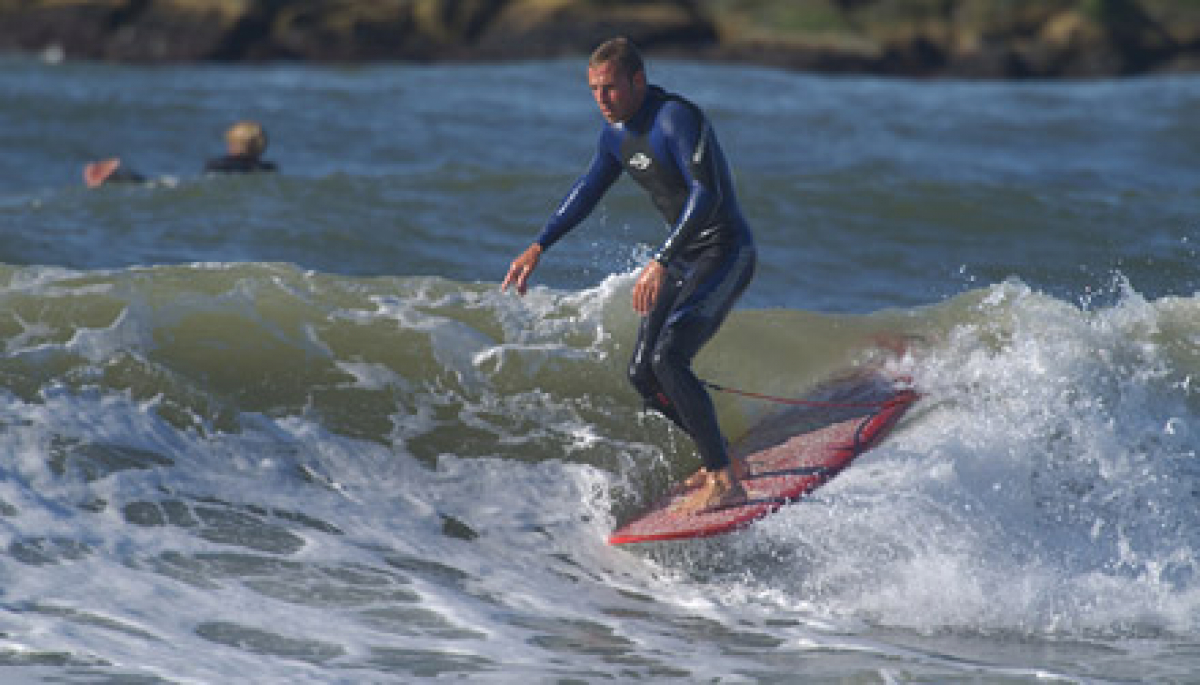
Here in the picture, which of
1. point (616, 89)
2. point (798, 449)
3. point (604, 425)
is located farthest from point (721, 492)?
point (616, 89)

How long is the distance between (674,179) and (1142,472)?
8.51ft

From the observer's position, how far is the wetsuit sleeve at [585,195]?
21.4 ft

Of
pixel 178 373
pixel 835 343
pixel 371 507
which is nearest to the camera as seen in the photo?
pixel 371 507

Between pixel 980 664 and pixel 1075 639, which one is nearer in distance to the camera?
pixel 980 664

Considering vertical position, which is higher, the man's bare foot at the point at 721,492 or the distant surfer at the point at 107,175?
the distant surfer at the point at 107,175

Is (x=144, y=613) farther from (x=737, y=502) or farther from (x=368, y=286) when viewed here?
(x=368, y=286)

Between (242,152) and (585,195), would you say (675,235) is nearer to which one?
(585,195)

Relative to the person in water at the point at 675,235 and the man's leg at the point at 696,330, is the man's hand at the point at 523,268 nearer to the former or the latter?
the person in water at the point at 675,235

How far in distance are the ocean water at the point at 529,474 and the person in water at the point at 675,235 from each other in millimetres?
608

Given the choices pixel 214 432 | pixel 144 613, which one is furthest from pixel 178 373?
pixel 144 613

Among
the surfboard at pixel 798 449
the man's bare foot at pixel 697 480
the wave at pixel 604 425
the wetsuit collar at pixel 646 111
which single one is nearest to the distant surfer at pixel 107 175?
the wave at pixel 604 425

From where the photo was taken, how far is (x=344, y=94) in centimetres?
2352

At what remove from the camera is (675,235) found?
6.06m

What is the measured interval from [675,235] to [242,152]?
823 cm
